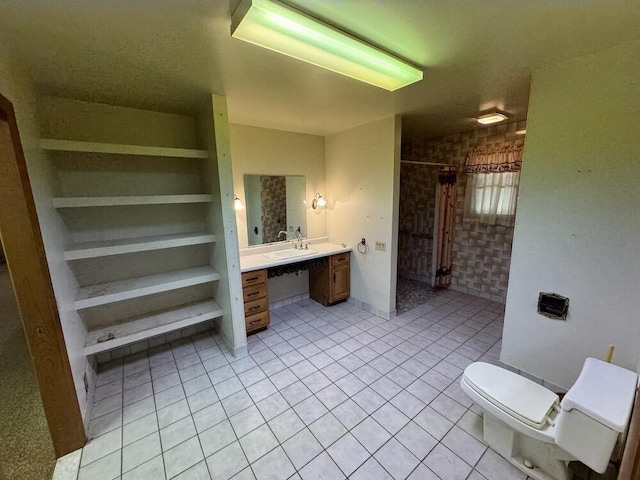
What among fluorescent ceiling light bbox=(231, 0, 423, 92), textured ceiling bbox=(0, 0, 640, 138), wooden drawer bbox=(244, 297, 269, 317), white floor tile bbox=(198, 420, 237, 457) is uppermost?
textured ceiling bbox=(0, 0, 640, 138)

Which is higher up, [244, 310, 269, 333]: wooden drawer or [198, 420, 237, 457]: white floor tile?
[244, 310, 269, 333]: wooden drawer

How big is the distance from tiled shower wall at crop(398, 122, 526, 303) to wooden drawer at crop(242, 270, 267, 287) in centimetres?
294

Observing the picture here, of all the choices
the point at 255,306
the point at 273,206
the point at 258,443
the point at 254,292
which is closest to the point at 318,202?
the point at 273,206

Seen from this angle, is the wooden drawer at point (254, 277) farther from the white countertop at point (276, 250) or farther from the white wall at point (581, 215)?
the white wall at point (581, 215)

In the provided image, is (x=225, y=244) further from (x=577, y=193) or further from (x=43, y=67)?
(x=577, y=193)

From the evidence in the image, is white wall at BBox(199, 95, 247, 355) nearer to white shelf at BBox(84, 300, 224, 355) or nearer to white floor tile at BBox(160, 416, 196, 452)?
white shelf at BBox(84, 300, 224, 355)

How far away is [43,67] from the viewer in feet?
5.16

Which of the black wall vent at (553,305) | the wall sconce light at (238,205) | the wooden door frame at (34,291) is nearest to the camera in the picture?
the wooden door frame at (34,291)

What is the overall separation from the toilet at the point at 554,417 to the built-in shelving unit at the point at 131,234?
2324 mm


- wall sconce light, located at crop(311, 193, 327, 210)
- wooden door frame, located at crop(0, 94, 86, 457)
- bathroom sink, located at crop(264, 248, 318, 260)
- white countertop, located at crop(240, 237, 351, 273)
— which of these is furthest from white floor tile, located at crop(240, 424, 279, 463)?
wall sconce light, located at crop(311, 193, 327, 210)

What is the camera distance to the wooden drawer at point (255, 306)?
281 cm

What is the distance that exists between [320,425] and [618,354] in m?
1.95

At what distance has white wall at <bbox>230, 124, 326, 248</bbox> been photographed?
10.0 ft

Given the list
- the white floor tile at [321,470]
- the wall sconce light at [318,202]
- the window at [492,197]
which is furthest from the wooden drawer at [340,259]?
the white floor tile at [321,470]
